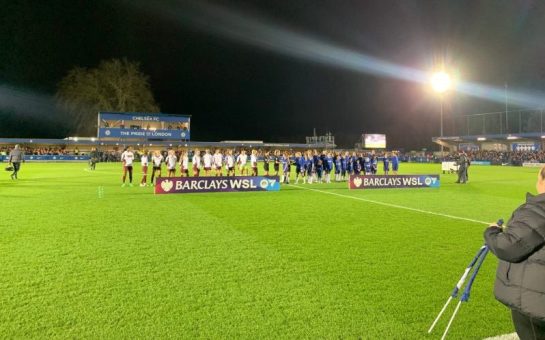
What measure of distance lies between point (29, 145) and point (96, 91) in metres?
14.7

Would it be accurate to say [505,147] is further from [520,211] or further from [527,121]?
[520,211]

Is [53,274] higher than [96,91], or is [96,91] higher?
[96,91]

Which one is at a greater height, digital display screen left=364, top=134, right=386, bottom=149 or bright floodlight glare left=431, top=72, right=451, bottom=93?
bright floodlight glare left=431, top=72, right=451, bottom=93

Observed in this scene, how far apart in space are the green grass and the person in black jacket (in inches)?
55.8

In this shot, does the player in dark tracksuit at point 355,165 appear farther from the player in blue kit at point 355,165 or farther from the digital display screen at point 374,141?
the digital display screen at point 374,141

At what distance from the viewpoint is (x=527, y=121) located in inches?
2773

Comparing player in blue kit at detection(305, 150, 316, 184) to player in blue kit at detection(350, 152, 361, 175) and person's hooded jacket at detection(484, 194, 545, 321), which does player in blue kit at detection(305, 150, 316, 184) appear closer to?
player in blue kit at detection(350, 152, 361, 175)

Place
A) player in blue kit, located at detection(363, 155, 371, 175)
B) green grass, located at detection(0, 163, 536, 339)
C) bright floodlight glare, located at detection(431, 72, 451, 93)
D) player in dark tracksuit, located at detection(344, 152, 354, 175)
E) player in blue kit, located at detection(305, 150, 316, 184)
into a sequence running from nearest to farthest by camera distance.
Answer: green grass, located at detection(0, 163, 536, 339) < player in blue kit, located at detection(305, 150, 316, 184) < player in dark tracksuit, located at detection(344, 152, 354, 175) < player in blue kit, located at detection(363, 155, 371, 175) < bright floodlight glare, located at detection(431, 72, 451, 93)

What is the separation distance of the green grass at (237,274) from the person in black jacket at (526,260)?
1417 mm

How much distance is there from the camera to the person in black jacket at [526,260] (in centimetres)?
252

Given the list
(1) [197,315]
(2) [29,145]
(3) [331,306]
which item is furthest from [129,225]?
(2) [29,145]

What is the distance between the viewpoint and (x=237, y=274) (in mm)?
5836

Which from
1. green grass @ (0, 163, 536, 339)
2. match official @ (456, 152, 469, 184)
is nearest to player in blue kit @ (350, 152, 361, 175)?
match official @ (456, 152, 469, 184)

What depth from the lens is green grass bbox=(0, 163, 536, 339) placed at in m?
4.14
